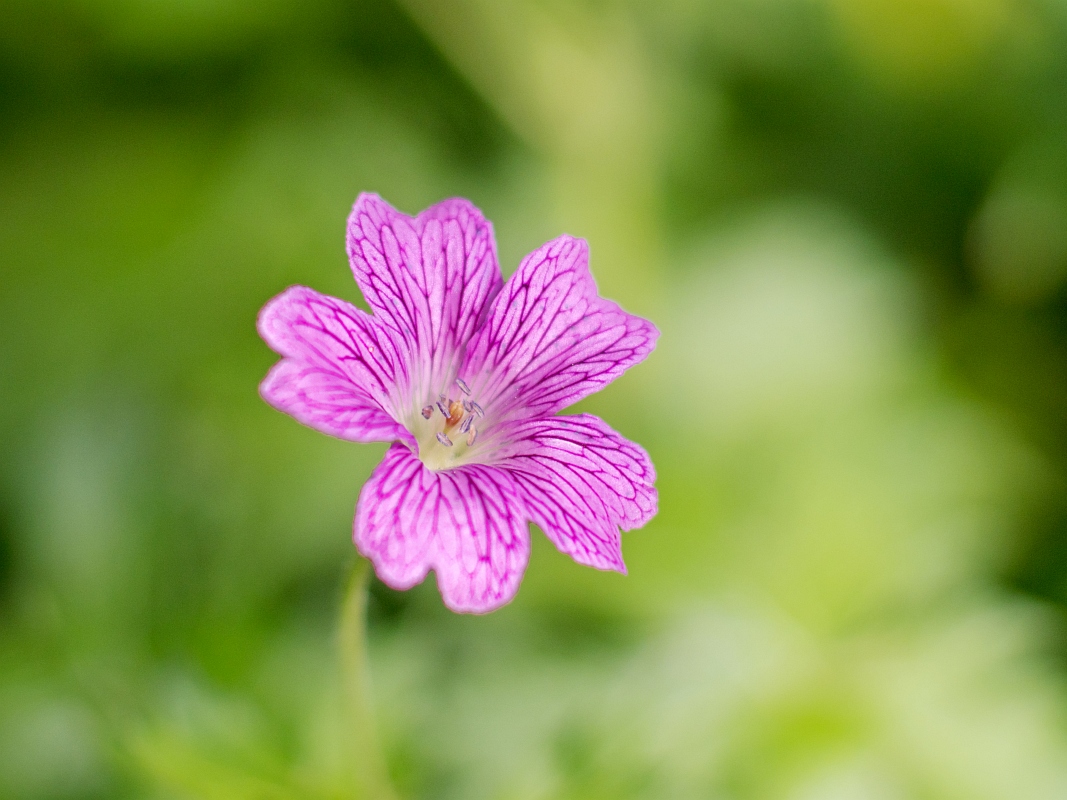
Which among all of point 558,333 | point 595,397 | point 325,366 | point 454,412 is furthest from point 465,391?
point 595,397

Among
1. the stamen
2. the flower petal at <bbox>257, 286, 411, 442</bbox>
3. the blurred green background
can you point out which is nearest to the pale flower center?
the stamen

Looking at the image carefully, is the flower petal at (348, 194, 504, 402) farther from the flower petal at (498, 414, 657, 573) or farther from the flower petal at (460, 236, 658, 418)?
the flower petal at (498, 414, 657, 573)

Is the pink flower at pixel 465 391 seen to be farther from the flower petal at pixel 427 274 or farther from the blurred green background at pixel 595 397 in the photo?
the blurred green background at pixel 595 397

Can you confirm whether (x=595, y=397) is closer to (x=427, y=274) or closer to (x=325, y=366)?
(x=427, y=274)

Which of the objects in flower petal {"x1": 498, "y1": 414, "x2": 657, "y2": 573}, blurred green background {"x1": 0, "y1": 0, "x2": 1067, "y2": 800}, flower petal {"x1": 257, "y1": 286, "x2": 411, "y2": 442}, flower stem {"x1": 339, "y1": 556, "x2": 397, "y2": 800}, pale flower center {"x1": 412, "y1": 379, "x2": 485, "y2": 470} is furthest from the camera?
blurred green background {"x1": 0, "y1": 0, "x2": 1067, "y2": 800}

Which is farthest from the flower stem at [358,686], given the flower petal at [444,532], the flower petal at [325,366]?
the flower petal at [325,366]

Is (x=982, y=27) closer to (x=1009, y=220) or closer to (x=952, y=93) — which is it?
(x=952, y=93)

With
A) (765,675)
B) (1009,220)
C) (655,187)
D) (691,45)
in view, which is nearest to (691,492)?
(765,675)
